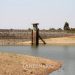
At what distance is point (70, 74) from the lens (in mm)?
23031

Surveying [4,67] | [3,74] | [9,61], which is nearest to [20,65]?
[9,61]

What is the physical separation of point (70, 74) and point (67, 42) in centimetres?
5551

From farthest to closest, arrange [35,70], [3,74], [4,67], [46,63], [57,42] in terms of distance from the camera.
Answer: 1. [57,42]
2. [46,63]
3. [35,70]
4. [4,67]
5. [3,74]

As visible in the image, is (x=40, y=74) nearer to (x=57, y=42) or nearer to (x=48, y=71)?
(x=48, y=71)

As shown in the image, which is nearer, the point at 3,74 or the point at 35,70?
the point at 3,74

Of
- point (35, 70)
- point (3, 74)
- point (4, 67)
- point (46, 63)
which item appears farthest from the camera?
point (46, 63)

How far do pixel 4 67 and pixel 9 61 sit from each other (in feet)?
9.00

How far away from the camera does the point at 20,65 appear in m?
23.2

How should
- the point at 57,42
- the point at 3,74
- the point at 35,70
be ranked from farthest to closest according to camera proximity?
the point at 57,42
the point at 35,70
the point at 3,74

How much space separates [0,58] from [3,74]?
491cm

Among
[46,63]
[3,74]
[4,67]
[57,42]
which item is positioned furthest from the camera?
[57,42]

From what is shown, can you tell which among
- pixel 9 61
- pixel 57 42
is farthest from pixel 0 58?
pixel 57 42

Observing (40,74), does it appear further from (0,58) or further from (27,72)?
(0,58)

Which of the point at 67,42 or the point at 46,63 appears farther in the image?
the point at 67,42
